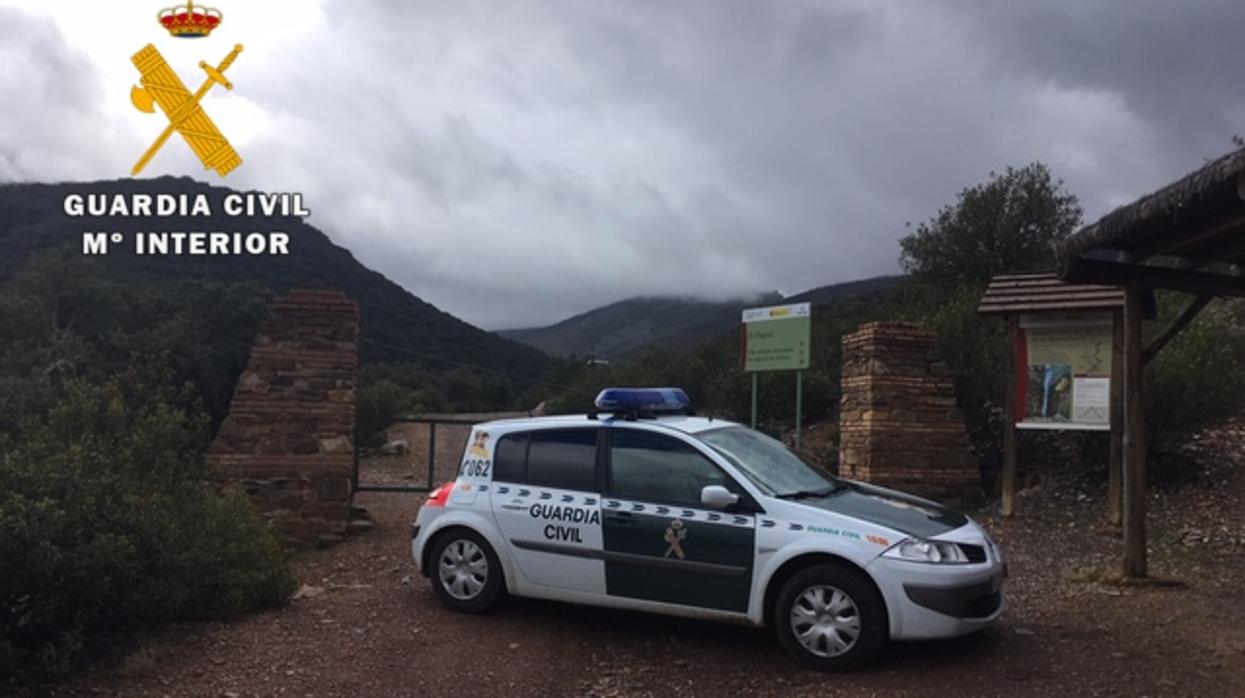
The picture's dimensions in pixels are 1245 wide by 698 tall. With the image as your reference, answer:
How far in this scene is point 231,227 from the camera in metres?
50.4

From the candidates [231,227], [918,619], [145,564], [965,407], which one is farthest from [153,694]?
[231,227]

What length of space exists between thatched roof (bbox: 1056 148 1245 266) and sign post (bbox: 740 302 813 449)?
5.40m

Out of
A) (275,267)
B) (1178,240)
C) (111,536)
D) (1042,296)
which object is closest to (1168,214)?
(1178,240)

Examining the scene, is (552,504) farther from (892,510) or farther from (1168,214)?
(1168,214)

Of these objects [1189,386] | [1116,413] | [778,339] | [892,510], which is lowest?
[892,510]

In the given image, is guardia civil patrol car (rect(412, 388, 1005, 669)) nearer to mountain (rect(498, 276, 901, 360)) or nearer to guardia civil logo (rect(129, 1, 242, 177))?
guardia civil logo (rect(129, 1, 242, 177))

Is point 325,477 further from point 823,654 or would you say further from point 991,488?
point 991,488

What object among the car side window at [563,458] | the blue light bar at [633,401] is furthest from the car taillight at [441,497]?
the blue light bar at [633,401]

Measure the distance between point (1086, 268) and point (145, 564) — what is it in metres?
7.48

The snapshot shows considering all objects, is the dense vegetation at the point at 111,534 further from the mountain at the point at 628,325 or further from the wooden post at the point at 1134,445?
the mountain at the point at 628,325

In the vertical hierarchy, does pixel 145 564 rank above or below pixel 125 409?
below

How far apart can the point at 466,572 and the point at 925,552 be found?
3398mm

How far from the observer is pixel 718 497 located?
23.4 ft

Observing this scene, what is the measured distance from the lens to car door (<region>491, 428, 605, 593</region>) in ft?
25.4
